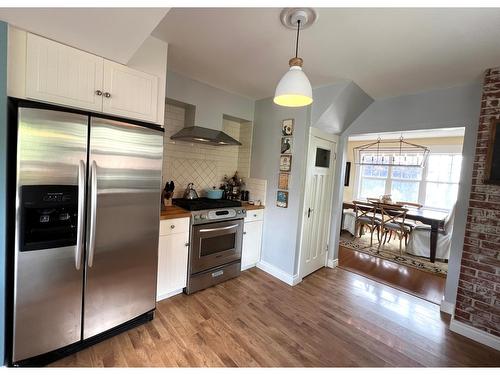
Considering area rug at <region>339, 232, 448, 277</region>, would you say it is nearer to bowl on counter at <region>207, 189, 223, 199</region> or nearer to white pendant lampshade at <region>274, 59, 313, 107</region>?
bowl on counter at <region>207, 189, 223, 199</region>

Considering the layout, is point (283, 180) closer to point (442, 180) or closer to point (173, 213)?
point (173, 213)

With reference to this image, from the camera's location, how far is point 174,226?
2.22 m

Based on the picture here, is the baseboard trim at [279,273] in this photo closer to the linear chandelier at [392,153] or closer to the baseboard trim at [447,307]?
the baseboard trim at [447,307]

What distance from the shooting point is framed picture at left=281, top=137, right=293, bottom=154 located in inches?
111

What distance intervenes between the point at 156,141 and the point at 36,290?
122 centimetres

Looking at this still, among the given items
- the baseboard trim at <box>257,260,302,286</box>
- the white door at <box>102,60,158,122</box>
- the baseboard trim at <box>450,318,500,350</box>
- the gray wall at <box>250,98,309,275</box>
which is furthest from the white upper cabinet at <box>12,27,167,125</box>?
the baseboard trim at <box>450,318,500,350</box>

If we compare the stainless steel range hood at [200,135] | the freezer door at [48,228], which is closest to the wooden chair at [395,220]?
the stainless steel range hood at [200,135]

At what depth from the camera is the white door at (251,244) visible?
9.70 feet

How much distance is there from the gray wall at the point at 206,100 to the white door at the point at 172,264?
137 centimetres

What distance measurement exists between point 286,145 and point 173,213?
5.29ft

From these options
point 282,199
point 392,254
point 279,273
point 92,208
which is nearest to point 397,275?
point 392,254

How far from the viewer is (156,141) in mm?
1757
